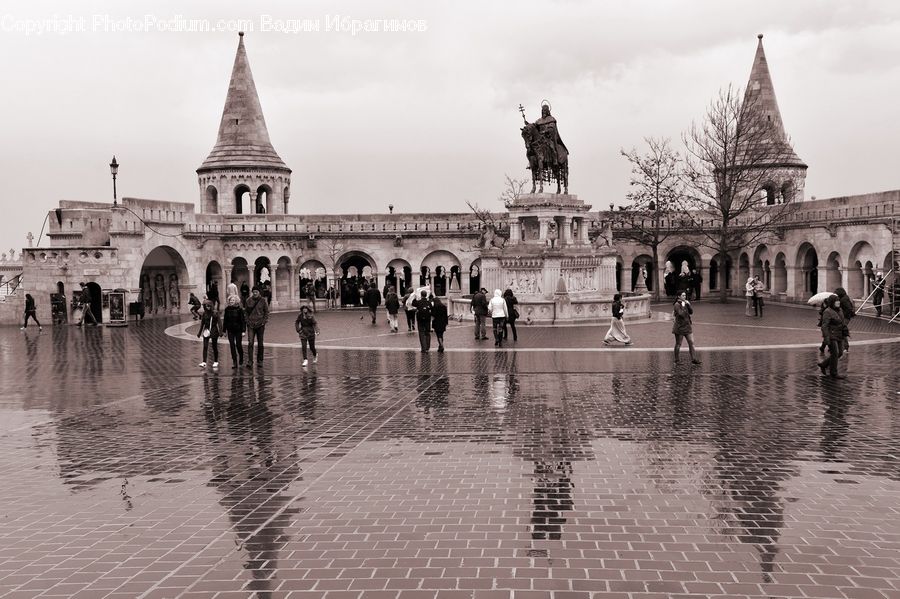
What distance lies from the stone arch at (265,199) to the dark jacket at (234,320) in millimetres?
29138

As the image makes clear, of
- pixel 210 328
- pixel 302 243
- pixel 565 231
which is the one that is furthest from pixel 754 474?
pixel 302 243

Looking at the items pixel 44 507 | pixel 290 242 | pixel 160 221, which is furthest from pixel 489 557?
pixel 290 242

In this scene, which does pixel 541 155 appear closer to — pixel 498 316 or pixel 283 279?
pixel 498 316

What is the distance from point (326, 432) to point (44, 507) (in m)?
3.63

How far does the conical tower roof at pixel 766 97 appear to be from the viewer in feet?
141

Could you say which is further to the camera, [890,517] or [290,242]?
[290,242]

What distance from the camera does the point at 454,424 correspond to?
10883mm

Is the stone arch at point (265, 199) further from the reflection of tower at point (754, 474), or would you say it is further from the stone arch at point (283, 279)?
the reflection of tower at point (754, 474)

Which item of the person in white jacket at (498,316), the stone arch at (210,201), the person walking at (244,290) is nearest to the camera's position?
the person in white jacket at (498,316)

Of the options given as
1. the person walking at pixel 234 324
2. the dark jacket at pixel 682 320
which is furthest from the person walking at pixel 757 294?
the person walking at pixel 234 324

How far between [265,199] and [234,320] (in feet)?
102

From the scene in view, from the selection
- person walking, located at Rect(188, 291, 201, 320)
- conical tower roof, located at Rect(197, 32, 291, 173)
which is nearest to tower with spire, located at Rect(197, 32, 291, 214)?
conical tower roof, located at Rect(197, 32, 291, 173)

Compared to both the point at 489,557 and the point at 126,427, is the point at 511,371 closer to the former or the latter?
the point at 126,427

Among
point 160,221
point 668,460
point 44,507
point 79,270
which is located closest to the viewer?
point 44,507
